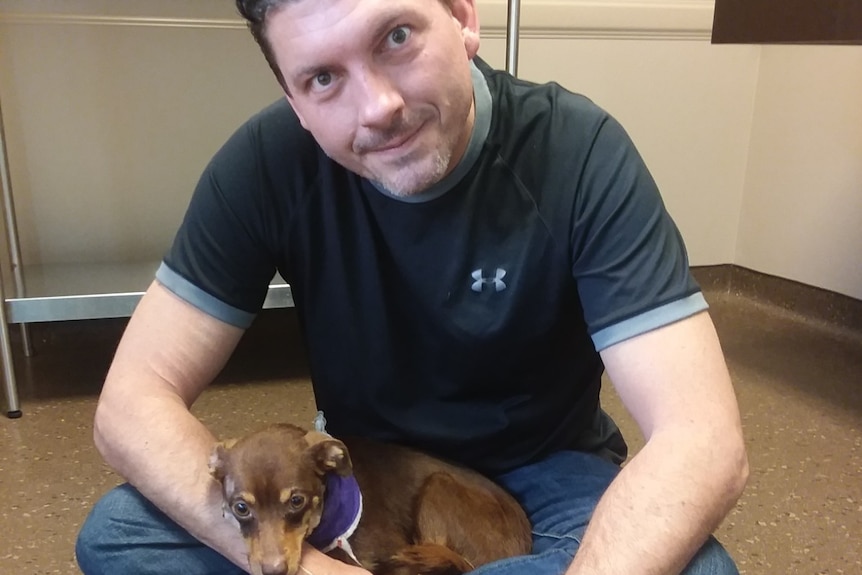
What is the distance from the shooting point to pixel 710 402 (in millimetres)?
846

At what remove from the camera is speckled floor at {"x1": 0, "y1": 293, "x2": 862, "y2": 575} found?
137 centimetres

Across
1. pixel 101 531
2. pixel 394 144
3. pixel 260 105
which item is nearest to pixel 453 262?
pixel 394 144

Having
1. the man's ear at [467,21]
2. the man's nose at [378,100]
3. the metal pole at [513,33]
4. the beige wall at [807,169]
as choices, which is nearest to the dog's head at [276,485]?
the man's nose at [378,100]

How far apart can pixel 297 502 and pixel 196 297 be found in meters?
Result: 0.29

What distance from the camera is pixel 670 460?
817mm

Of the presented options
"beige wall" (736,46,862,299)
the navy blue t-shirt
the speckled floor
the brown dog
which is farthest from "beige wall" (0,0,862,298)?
the brown dog

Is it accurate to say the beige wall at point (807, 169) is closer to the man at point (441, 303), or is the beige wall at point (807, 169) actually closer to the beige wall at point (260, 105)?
the beige wall at point (260, 105)

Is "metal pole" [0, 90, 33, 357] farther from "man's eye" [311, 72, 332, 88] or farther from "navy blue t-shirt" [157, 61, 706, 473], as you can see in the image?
"man's eye" [311, 72, 332, 88]

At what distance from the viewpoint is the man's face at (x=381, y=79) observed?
85cm

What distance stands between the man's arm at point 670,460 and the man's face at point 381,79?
0.31 meters

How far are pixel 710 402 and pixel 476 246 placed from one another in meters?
0.33

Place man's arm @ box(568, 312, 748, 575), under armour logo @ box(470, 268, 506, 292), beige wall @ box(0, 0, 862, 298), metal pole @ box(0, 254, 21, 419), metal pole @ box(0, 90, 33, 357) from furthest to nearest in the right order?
1. beige wall @ box(0, 0, 862, 298)
2. metal pole @ box(0, 90, 33, 357)
3. metal pole @ box(0, 254, 21, 419)
4. under armour logo @ box(470, 268, 506, 292)
5. man's arm @ box(568, 312, 748, 575)

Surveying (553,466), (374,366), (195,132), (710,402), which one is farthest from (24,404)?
(710,402)

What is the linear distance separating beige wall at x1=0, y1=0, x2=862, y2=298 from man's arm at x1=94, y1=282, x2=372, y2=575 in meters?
1.33
